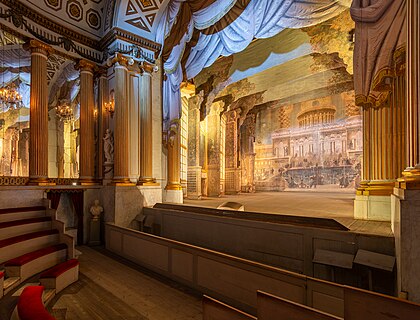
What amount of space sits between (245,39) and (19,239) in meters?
6.47

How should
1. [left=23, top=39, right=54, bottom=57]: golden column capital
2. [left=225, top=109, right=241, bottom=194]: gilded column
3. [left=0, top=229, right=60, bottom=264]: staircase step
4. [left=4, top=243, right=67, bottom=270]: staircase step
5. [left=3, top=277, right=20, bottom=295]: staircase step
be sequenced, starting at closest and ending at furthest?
[left=3, top=277, right=20, bottom=295]: staircase step
[left=4, top=243, right=67, bottom=270]: staircase step
[left=0, top=229, right=60, bottom=264]: staircase step
[left=23, top=39, right=54, bottom=57]: golden column capital
[left=225, top=109, right=241, bottom=194]: gilded column

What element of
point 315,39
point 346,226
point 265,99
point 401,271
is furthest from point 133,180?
point 265,99

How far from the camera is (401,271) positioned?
219 cm

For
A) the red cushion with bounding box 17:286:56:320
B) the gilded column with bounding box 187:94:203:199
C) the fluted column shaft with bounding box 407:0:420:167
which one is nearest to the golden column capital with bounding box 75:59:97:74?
the gilded column with bounding box 187:94:203:199

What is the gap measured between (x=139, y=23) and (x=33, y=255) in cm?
636

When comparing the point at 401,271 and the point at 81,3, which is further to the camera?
the point at 81,3

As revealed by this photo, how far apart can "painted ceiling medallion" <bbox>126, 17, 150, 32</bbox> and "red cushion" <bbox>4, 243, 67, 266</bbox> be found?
5933mm

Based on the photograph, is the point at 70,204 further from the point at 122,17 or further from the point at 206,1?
the point at 206,1

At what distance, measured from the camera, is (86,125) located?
7.04m

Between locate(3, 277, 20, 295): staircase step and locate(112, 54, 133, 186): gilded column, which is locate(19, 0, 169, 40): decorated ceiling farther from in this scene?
locate(3, 277, 20, 295): staircase step

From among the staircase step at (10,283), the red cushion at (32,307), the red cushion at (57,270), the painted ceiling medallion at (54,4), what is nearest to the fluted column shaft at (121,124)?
the painted ceiling medallion at (54,4)

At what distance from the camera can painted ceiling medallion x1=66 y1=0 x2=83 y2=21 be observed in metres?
6.62

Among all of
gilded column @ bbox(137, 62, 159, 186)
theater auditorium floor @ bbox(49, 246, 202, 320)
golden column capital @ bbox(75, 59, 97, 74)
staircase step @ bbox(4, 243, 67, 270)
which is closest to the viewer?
theater auditorium floor @ bbox(49, 246, 202, 320)

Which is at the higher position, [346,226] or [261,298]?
[346,226]
